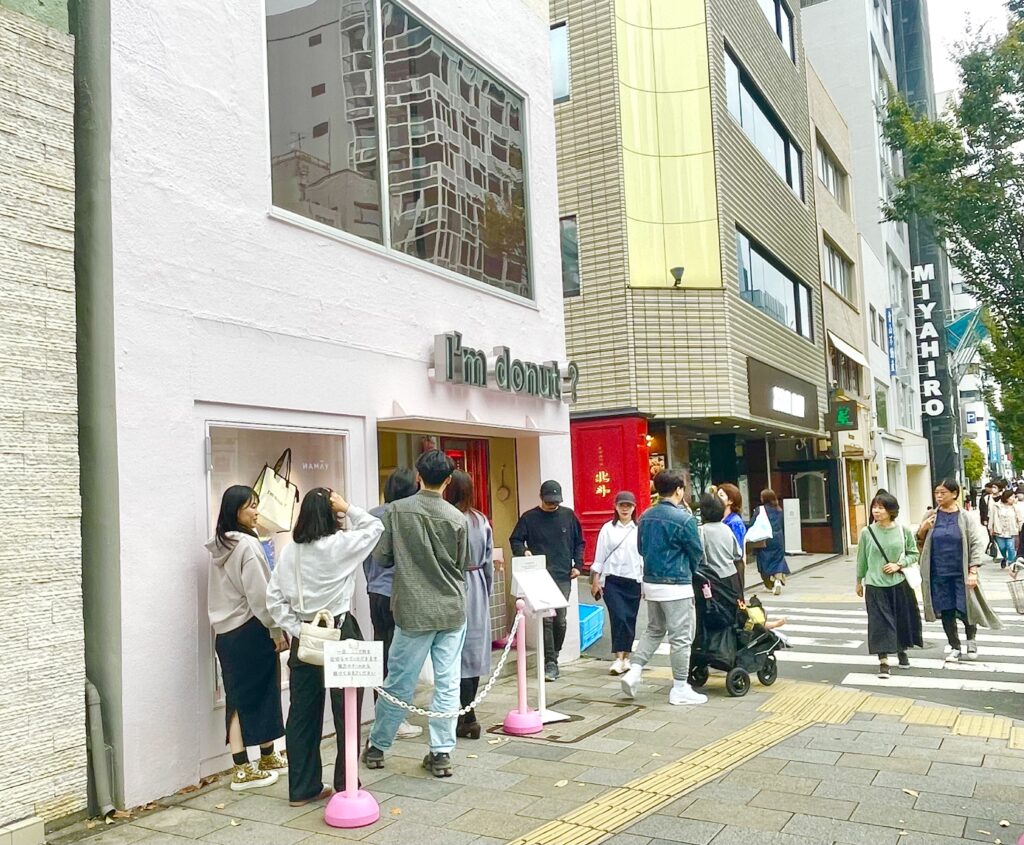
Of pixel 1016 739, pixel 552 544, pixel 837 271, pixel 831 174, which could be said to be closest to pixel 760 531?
pixel 552 544

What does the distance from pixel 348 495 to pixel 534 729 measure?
2.13 meters

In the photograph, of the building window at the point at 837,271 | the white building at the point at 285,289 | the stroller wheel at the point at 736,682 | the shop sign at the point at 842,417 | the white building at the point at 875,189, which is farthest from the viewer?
the white building at the point at 875,189

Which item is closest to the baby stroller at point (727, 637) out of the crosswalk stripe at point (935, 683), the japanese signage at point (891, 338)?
the crosswalk stripe at point (935, 683)

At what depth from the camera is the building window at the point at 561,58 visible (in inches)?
650

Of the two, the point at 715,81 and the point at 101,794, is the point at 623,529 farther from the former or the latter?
the point at 715,81

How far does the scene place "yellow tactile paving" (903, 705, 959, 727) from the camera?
671 centimetres

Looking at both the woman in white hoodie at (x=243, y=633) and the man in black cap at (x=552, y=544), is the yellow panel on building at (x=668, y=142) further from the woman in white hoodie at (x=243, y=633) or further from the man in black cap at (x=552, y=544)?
the woman in white hoodie at (x=243, y=633)

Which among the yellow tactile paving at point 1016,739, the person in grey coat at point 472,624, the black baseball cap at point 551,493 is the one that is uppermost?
the black baseball cap at point 551,493

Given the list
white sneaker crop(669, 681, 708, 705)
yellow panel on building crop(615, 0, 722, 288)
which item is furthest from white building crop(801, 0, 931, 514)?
white sneaker crop(669, 681, 708, 705)

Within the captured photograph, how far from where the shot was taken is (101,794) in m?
4.89

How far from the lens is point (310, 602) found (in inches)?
198

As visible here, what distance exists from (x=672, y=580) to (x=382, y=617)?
247 cm

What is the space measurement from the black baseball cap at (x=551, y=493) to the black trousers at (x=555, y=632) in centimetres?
74

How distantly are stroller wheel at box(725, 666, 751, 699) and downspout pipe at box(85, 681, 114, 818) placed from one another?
476 cm
